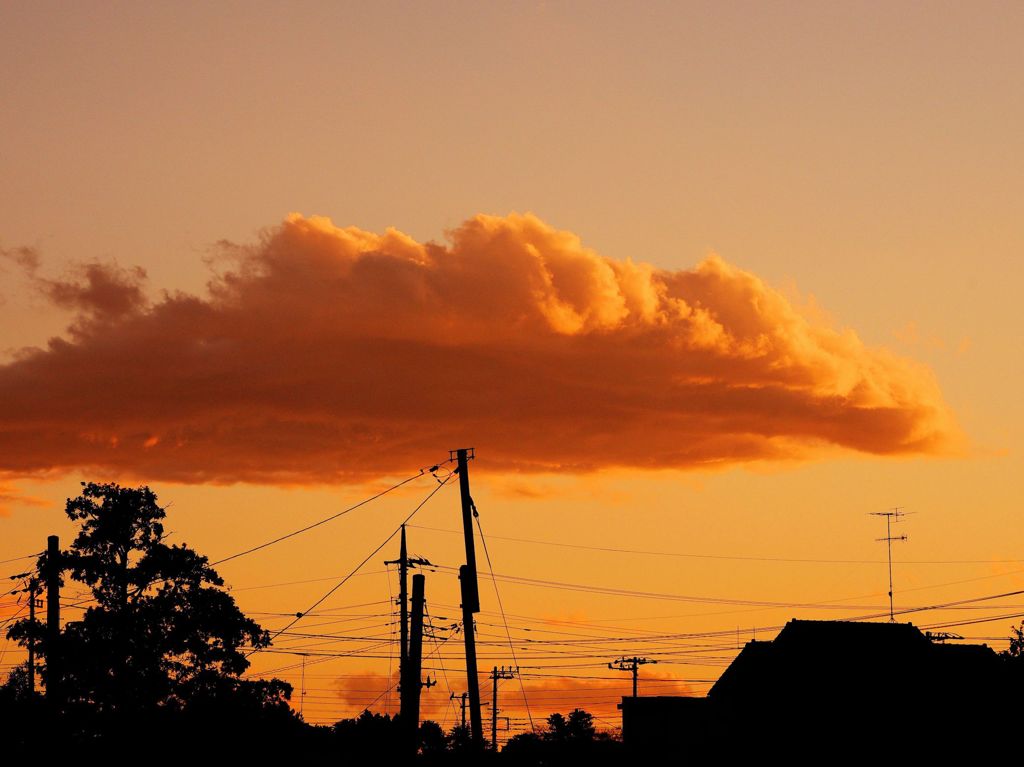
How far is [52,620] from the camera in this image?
57.8 m

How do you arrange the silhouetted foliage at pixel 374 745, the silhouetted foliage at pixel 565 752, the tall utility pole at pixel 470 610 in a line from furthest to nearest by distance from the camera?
1. the silhouetted foliage at pixel 565 752
2. the silhouetted foliage at pixel 374 745
3. the tall utility pole at pixel 470 610

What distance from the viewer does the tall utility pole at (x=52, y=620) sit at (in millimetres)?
57125

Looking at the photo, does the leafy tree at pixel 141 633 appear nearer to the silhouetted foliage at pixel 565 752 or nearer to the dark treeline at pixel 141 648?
the dark treeline at pixel 141 648

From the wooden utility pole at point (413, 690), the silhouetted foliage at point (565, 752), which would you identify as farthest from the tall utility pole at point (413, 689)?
the silhouetted foliage at point (565, 752)

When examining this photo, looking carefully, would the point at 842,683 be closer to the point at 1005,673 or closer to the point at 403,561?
the point at 1005,673

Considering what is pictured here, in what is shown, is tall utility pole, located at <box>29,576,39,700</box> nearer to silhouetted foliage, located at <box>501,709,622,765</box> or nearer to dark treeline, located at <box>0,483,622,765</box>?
dark treeline, located at <box>0,483,622,765</box>

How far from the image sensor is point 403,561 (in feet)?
243

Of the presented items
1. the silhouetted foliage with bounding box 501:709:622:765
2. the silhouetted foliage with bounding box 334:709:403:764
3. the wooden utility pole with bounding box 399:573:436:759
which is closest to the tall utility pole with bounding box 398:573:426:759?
the wooden utility pole with bounding box 399:573:436:759

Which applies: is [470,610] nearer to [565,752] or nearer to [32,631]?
[32,631]

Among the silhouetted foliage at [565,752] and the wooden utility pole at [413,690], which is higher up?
the wooden utility pole at [413,690]

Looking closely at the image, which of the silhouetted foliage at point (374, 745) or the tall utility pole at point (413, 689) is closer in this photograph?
the tall utility pole at point (413, 689)

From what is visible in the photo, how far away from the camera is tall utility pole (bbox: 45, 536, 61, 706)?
187 feet

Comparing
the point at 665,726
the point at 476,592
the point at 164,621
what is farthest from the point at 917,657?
the point at 164,621

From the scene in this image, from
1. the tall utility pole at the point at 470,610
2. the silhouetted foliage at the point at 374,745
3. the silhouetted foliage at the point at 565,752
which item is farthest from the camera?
the silhouetted foliage at the point at 565,752
